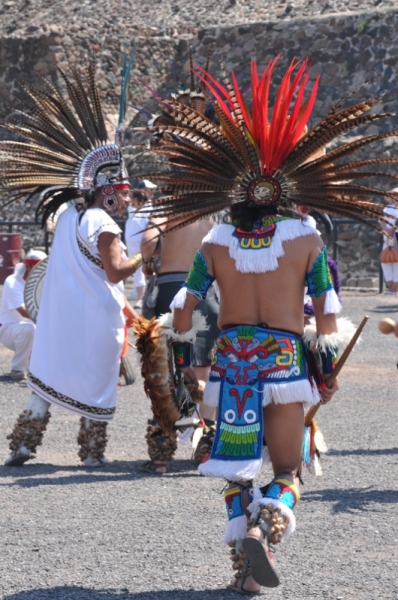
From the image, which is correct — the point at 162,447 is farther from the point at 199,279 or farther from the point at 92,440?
the point at 199,279

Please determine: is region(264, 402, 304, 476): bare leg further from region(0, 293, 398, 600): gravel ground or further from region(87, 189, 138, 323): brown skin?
region(87, 189, 138, 323): brown skin

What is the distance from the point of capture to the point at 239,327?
448 cm

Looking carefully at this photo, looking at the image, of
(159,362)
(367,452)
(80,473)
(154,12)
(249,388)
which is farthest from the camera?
(154,12)

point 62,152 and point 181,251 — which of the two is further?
point 62,152

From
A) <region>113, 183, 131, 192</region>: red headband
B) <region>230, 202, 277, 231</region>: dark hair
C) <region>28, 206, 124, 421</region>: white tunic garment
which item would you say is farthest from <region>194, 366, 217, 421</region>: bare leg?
<region>230, 202, 277, 231</region>: dark hair

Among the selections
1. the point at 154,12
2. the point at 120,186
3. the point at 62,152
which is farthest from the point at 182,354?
the point at 154,12

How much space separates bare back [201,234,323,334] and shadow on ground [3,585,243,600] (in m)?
1.07

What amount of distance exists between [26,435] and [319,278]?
8.69 feet

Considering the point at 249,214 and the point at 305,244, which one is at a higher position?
the point at 249,214

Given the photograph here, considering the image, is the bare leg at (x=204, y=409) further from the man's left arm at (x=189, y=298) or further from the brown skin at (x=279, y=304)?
the brown skin at (x=279, y=304)

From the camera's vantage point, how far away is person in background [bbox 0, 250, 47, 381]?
10109 mm

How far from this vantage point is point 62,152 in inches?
265

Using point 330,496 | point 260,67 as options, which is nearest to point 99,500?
point 330,496

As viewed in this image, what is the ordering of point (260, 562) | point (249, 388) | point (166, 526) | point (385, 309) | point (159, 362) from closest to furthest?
point (260, 562)
point (249, 388)
point (159, 362)
point (166, 526)
point (385, 309)
